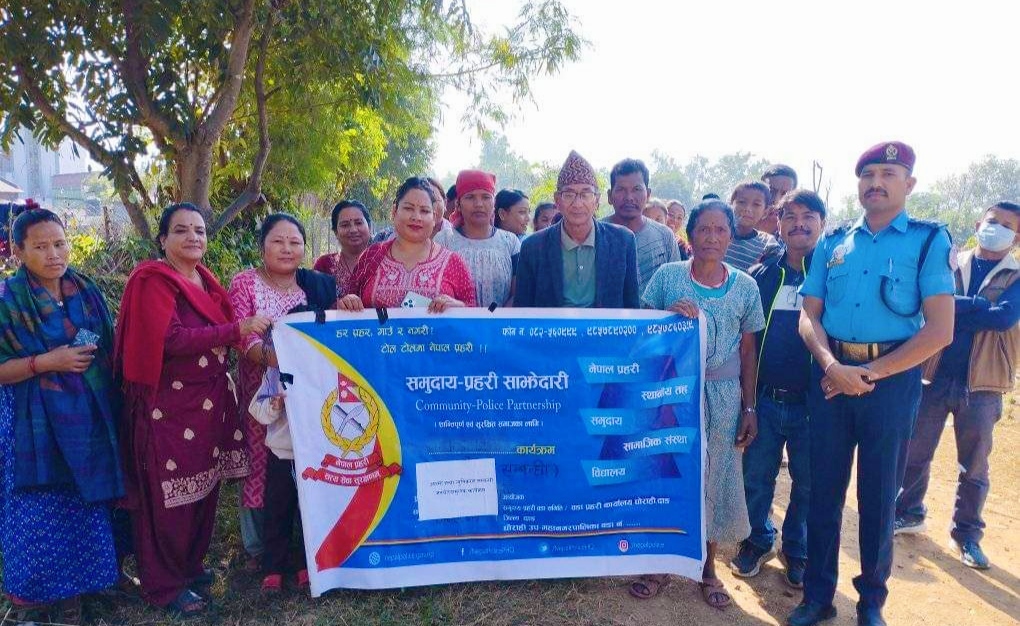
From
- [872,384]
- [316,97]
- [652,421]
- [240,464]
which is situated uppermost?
[316,97]

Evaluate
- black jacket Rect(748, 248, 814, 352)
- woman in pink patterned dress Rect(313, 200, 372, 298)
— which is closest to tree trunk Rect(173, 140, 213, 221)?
woman in pink patterned dress Rect(313, 200, 372, 298)

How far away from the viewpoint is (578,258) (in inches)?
131

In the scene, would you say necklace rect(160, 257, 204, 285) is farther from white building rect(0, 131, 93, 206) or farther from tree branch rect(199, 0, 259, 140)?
white building rect(0, 131, 93, 206)

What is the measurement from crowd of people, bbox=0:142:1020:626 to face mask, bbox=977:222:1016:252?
25 centimetres

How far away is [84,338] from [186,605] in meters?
1.40

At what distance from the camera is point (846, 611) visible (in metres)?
3.19

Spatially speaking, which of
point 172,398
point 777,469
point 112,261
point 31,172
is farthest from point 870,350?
point 31,172

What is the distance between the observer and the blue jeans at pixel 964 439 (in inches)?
152

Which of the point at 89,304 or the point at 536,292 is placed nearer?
the point at 89,304

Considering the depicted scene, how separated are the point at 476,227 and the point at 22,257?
2266 millimetres

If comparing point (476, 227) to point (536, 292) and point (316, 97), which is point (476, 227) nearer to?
point (536, 292)

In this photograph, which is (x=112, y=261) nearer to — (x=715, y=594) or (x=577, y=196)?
(x=577, y=196)

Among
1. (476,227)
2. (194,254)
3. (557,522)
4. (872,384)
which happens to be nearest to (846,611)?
(872,384)

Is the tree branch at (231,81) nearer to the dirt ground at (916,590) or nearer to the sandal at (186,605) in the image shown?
the sandal at (186,605)
